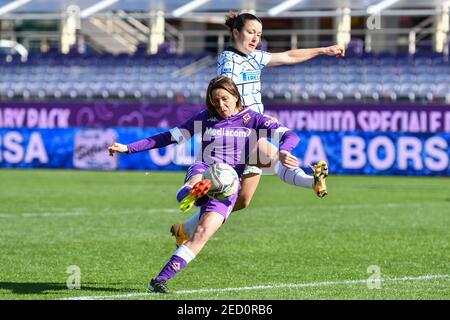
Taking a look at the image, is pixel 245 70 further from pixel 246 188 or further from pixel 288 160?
pixel 288 160

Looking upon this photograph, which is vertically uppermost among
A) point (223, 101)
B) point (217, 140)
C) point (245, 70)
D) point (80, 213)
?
point (245, 70)

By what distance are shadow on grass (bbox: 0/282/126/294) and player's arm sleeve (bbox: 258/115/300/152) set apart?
1.69m

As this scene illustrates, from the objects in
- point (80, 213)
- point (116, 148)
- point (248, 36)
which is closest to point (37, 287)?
point (116, 148)

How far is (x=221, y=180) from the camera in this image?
841cm

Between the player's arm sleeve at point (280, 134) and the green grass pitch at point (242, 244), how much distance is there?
1144 millimetres

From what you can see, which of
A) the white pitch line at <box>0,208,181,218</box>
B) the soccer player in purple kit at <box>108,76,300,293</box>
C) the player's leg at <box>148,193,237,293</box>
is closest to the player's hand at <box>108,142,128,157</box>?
the soccer player in purple kit at <box>108,76,300,293</box>

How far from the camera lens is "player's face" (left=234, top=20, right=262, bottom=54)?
9.72 m

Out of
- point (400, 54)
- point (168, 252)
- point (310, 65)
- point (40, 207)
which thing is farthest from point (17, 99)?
point (168, 252)

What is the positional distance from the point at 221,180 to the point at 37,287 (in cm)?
188

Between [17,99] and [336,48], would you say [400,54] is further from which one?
[336,48]

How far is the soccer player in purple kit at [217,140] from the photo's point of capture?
28.0 ft

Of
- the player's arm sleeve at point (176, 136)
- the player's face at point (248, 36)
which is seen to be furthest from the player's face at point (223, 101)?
the player's face at point (248, 36)

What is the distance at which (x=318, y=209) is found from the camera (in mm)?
17672
